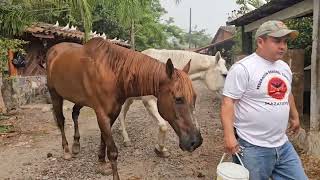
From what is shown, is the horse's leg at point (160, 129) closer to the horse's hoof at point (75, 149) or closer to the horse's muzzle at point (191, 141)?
the horse's hoof at point (75, 149)

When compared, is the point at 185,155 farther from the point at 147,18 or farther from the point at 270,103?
the point at 147,18

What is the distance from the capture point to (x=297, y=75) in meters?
7.05

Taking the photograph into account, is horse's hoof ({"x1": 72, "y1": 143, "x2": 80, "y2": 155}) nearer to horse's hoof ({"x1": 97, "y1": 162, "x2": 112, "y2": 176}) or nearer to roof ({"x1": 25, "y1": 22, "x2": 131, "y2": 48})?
horse's hoof ({"x1": 97, "y1": 162, "x2": 112, "y2": 176})

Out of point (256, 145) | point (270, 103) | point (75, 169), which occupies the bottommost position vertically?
point (75, 169)

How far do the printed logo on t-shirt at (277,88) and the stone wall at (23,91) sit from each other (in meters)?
8.96

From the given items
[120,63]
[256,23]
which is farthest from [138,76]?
[256,23]

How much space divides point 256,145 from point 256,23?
7.40 m

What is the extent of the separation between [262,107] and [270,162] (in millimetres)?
424

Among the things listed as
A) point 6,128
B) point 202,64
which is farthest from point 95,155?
point 6,128

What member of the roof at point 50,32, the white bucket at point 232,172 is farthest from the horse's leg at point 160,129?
the roof at point 50,32

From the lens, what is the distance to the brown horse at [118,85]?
4094 mm

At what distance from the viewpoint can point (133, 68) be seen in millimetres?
4594

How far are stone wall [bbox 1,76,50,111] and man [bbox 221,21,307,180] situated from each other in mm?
8811

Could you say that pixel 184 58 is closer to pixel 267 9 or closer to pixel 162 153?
pixel 162 153
